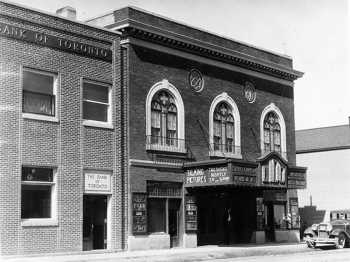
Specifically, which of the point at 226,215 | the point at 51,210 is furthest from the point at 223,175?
the point at 51,210

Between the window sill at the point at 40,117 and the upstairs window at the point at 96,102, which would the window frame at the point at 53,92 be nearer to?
the window sill at the point at 40,117

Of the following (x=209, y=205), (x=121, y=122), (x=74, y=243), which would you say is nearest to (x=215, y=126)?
(x=209, y=205)

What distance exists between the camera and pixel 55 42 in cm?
2266

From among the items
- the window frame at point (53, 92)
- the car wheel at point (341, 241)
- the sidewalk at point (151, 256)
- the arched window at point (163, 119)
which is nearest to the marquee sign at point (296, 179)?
the car wheel at point (341, 241)

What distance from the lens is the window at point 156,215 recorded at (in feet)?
Result: 85.0

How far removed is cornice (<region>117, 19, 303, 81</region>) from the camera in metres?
25.4

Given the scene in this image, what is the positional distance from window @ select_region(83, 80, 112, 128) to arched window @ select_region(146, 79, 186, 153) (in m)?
2.12

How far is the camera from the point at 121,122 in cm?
2492

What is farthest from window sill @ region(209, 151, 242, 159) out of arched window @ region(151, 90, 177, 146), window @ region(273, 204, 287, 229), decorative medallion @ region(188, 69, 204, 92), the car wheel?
the car wheel

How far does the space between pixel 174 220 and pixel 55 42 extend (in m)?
9.73

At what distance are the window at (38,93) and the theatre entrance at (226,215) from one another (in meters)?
8.84

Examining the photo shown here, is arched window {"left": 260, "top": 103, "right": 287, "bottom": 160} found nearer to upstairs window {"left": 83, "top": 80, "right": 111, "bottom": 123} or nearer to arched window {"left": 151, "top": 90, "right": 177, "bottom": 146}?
arched window {"left": 151, "top": 90, "right": 177, "bottom": 146}

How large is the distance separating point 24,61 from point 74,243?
→ 6978 mm

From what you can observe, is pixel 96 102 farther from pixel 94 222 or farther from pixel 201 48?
pixel 201 48
